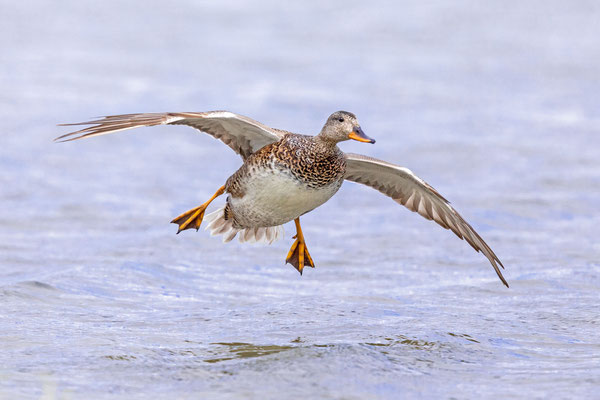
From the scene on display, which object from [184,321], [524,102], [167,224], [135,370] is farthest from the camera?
[524,102]

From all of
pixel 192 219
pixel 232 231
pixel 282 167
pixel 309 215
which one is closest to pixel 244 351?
pixel 282 167

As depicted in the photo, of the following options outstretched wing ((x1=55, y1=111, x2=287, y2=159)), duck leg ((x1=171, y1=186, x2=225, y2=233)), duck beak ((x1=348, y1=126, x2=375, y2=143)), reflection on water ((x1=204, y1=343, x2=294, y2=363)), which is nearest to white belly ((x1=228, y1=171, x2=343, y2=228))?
outstretched wing ((x1=55, y1=111, x2=287, y2=159))

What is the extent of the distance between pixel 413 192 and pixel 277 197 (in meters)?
1.58

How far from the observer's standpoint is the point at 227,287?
10570 millimetres

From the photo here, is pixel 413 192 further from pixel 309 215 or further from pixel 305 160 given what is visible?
pixel 309 215

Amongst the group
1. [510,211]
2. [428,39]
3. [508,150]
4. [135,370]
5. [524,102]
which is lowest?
[135,370]

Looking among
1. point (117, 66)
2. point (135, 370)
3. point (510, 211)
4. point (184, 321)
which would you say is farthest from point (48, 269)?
point (117, 66)

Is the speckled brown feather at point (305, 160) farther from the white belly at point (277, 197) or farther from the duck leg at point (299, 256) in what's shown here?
the duck leg at point (299, 256)

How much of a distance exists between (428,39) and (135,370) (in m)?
15.9

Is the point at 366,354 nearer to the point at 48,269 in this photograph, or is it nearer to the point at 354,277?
the point at 354,277

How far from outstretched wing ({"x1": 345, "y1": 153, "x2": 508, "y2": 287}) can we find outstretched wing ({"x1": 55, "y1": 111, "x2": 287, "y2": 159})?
2.38 feet

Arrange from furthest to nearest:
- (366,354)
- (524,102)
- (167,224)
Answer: (524,102), (167,224), (366,354)

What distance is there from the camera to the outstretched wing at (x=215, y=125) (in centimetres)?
718

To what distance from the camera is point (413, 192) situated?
9.00 metres
